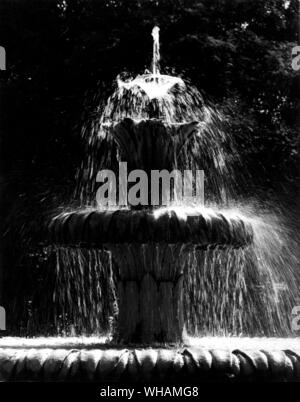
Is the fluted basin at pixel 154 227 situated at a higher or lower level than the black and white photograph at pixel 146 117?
lower

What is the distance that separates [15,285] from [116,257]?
7621 mm

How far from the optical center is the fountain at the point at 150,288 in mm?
7047

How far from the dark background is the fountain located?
21.9 ft

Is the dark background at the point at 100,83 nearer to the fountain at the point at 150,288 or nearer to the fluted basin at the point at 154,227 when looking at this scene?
the fountain at the point at 150,288

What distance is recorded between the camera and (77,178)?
15906mm

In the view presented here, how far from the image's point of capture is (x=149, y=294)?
856 centimetres

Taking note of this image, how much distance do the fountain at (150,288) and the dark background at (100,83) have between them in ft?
21.9

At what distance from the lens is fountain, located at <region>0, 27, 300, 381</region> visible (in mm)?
7047

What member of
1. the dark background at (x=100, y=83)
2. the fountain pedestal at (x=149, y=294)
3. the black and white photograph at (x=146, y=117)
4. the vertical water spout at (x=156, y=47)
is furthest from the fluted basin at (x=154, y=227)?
the vertical water spout at (x=156, y=47)

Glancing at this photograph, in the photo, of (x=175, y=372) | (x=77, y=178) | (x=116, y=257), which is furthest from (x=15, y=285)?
(x=175, y=372)

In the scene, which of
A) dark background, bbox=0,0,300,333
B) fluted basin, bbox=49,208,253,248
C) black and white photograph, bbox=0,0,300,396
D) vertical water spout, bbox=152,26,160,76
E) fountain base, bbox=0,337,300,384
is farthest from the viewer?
dark background, bbox=0,0,300,333

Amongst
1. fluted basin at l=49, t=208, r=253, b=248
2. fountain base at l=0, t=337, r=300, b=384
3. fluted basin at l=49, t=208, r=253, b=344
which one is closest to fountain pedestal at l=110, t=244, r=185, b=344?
fluted basin at l=49, t=208, r=253, b=344

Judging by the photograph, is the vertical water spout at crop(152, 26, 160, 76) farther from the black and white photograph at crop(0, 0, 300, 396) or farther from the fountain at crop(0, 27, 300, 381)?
the fountain at crop(0, 27, 300, 381)
